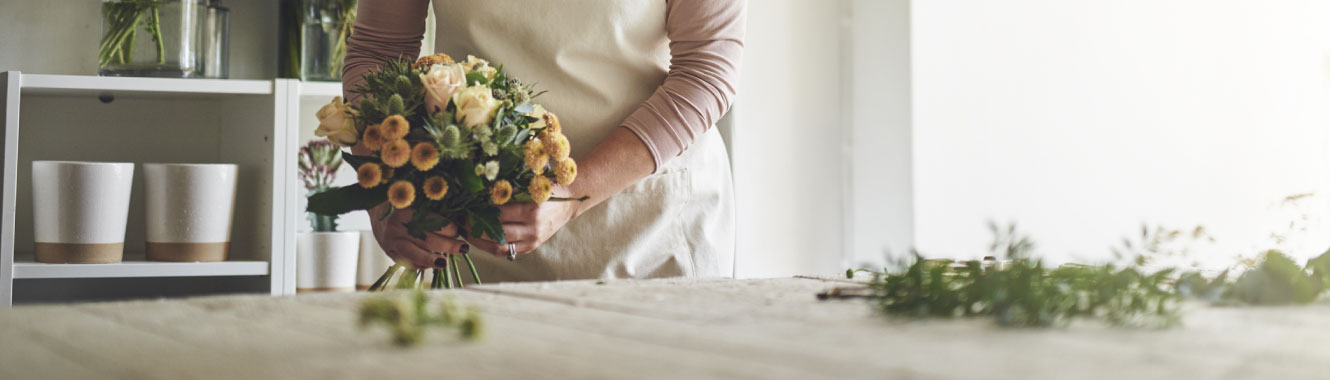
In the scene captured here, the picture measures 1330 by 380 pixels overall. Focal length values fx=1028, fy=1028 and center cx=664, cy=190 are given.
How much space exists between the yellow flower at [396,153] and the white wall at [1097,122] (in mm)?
2049

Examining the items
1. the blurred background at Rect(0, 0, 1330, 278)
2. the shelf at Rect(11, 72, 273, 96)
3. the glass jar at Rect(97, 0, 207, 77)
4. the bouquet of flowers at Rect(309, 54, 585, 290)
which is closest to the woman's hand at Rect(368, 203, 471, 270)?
the bouquet of flowers at Rect(309, 54, 585, 290)

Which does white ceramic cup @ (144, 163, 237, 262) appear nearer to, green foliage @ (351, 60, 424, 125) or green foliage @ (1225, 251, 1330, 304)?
green foliage @ (351, 60, 424, 125)

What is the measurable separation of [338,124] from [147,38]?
39.6 inches

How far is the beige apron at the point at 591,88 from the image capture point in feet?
4.44

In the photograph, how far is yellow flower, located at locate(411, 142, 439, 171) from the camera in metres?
1.00

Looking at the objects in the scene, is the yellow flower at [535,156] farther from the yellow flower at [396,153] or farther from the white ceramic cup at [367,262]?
the white ceramic cup at [367,262]

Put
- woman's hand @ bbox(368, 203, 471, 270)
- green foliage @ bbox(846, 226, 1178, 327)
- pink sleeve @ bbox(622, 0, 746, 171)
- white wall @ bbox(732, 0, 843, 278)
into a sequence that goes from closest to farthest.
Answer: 1. green foliage @ bbox(846, 226, 1178, 327)
2. woman's hand @ bbox(368, 203, 471, 270)
3. pink sleeve @ bbox(622, 0, 746, 171)
4. white wall @ bbox(732, 0, 843, 278)

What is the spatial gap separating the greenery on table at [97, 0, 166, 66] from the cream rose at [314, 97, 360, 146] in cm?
96

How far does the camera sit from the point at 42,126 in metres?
1.98

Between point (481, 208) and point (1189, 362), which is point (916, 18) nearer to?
point (481, 208)

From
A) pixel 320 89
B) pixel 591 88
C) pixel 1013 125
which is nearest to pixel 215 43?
pixel 320 89

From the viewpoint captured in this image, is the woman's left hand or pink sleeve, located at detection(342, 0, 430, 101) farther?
pink sleeve, located at detection(342, 0, 430, 101)

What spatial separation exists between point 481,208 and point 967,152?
2083mm

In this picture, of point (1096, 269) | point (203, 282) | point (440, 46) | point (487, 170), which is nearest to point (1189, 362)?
point (1096, 269)
